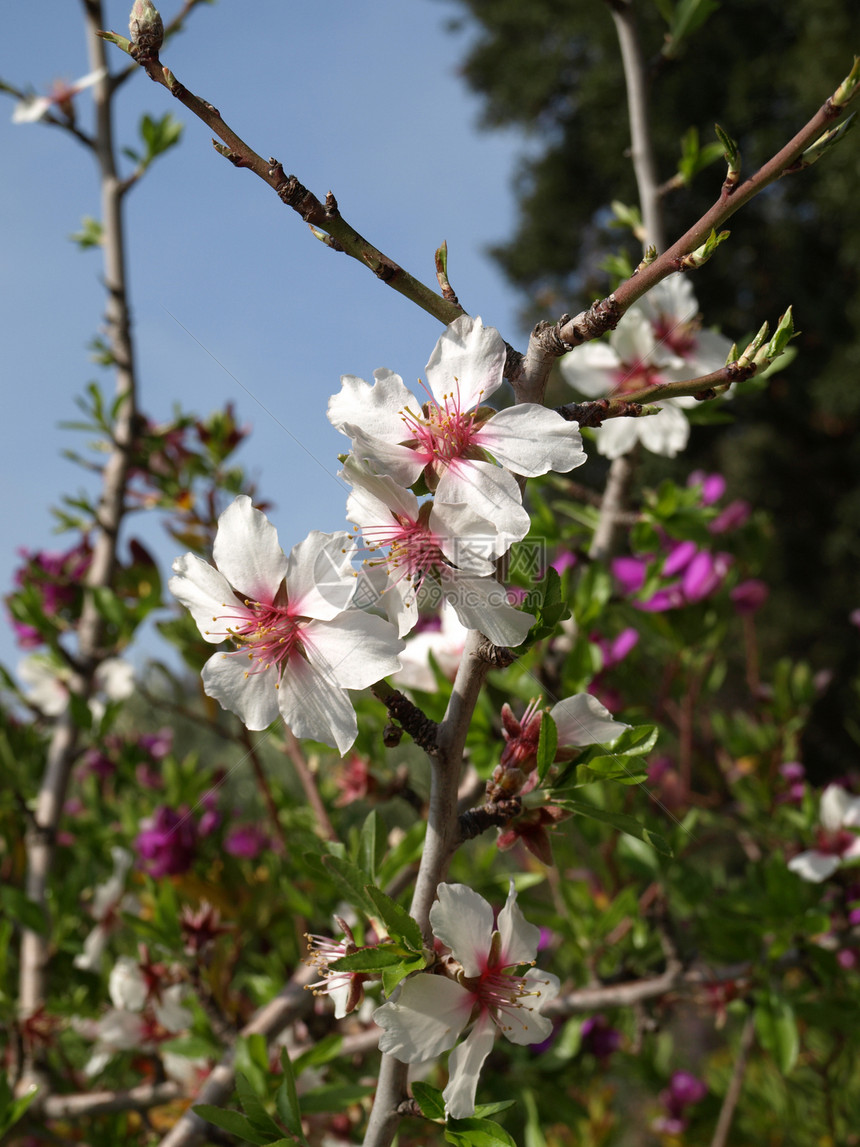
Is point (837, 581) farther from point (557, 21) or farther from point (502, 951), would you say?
point (502, 951)

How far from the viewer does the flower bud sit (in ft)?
1.57

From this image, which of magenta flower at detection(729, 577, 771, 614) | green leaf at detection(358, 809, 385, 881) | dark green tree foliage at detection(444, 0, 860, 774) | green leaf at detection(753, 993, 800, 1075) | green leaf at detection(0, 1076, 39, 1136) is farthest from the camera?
dark green tree foliage at detection(444, 0, 860, 774)

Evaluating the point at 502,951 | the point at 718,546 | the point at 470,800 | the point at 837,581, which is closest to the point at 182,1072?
the point at 470,800

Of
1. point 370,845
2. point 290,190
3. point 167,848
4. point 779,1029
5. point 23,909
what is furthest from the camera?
point 167,848

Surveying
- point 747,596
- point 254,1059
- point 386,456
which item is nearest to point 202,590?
point 386,456

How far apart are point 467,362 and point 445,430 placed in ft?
0.14

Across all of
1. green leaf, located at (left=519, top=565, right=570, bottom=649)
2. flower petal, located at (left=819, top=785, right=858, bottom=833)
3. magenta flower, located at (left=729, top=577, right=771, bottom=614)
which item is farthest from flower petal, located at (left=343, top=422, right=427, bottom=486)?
magenta flower, located at (left=729, top=577, right=771, bottom=614)

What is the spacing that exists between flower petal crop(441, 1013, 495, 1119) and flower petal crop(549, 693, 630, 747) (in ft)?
0.61

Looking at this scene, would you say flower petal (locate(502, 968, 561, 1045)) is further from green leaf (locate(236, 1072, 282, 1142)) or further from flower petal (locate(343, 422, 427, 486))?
flower petal (locate(343, 422, 427, 486))

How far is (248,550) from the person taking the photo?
1.73 ft

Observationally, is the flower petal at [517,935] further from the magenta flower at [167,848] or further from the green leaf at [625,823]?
the magenta flower at [167,848]

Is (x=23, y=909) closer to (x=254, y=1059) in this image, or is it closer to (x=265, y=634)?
(x=254, y=1059)

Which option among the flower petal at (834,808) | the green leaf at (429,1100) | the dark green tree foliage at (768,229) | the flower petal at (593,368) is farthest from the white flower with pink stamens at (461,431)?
the dark green tree foliage at (768,229)

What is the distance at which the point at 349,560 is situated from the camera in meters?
0.48
